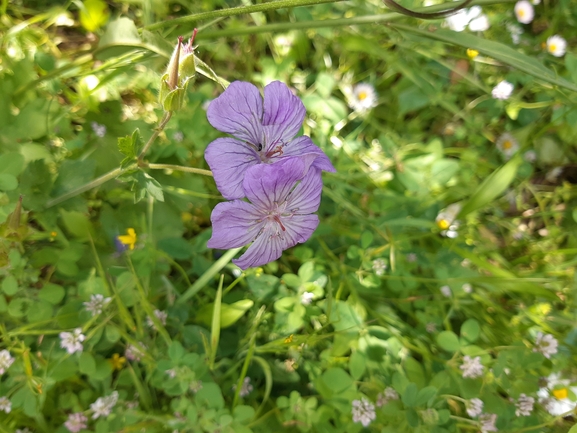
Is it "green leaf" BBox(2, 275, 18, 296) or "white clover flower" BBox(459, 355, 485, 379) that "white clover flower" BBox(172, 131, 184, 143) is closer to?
"green leaf" BBox(2, 275, 18, 296)

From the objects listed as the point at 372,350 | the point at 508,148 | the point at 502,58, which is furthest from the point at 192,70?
the point at 508,148

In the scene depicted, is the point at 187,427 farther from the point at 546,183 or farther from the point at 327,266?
the point at 546,183

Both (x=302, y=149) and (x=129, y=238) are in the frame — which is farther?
(x=129, y=238)

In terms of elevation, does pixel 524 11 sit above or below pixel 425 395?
above

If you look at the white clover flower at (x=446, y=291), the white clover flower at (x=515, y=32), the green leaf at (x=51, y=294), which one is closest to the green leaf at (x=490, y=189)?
the white clover flower at (x=446, y=291)

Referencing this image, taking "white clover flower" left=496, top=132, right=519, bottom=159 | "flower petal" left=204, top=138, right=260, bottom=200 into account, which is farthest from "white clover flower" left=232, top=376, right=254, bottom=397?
"white clover flower" left=496, top=132, right=519, bottom=159

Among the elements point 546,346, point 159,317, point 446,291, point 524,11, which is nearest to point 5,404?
point 159,317

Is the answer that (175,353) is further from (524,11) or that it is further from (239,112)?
(524,11)
